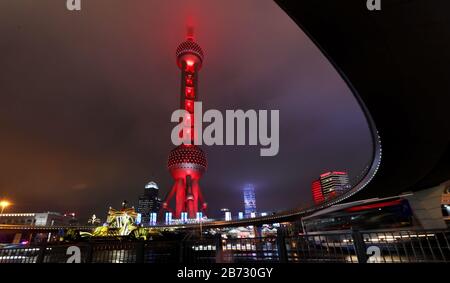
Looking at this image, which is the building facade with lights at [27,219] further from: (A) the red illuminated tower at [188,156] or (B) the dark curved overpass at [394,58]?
(B) the dark curved overpass at [394,58]

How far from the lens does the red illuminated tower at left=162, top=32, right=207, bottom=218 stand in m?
95.8

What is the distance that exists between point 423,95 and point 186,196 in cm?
9570

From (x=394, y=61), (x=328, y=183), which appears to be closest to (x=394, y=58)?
(x=394, y=61)

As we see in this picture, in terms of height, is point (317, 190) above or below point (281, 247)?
above

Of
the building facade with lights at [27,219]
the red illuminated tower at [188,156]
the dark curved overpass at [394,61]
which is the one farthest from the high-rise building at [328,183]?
the building facade with lights at [27,219]

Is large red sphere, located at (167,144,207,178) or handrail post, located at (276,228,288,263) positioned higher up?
large red sphere, located at (167,144,207,178)

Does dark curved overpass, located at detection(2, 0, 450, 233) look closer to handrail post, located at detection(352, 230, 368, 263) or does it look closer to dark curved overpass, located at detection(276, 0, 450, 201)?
dark curved overpass, located at detection(276, 0, 450, 201)

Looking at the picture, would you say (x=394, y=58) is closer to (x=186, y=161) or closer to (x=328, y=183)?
(x=186, y=161)

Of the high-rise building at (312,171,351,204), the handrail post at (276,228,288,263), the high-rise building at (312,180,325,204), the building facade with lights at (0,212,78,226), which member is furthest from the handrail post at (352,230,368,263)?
the high-rise building at (312,180,325,204)

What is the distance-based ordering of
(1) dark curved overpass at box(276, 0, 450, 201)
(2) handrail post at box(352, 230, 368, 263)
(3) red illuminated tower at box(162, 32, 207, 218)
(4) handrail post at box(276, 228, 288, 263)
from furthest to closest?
(3) red illuminated tower at box(162, 32, 207, 218) → (1) dark curved overpass at box(276, 0, 450, 201) → (4) handrail post at box(276, 228, 288, 263) → (2) handrail post at box(352, 230, 368, 263)

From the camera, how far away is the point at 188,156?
98000mm

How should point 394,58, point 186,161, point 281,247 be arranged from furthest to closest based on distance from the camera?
point 186,161 < point 394,58 < point 281,247
